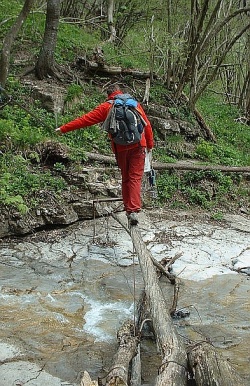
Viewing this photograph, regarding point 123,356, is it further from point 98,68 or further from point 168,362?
point 98,68

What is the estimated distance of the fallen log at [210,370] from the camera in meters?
3.64

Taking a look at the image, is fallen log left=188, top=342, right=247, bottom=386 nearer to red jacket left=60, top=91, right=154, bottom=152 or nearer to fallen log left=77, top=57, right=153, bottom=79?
red jacket left=60, top=91, right=154, bottom=152

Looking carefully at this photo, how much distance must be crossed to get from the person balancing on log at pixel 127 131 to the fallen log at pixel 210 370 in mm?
3309

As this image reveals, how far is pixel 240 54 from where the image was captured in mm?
20562

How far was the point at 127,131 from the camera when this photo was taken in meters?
6.81

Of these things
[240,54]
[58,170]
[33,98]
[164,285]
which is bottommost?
[164,285]

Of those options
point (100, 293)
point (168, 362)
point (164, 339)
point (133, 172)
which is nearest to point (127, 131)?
point (133, 172)

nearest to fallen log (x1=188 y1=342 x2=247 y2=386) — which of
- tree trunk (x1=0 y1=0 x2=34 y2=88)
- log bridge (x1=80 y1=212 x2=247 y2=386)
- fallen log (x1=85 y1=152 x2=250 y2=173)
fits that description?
log bridge (x1=80 y1=212 x2=247 y2=386)

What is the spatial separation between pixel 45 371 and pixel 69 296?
1.78 metres

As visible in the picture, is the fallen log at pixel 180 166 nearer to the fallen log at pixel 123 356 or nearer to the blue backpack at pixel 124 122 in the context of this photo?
the blue backpack at pixel 124 122

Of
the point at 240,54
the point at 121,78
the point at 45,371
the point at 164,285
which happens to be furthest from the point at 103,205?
the point at 240,54

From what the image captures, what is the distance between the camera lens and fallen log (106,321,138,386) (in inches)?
145

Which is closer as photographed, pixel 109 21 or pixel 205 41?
pixel 205 41

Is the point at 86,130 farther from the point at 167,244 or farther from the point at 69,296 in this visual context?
the point at 69,296
